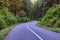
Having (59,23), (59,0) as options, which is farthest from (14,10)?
(59,23)

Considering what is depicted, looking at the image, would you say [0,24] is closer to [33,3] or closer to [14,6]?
[14,6]

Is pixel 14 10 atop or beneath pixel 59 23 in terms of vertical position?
beneath

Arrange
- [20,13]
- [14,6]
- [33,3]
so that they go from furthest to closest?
1. [33,3]
2. [20,13]
3. [14,6]

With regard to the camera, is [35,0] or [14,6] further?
[35,0]

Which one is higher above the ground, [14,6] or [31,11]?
[14,6]

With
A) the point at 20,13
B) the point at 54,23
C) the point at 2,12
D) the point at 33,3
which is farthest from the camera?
the point at 33,3

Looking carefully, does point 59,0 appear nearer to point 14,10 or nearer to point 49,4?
point 49,4

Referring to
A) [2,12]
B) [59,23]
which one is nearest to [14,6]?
[2,12]

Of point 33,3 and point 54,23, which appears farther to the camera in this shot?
point 33,3

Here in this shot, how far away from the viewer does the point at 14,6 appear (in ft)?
228

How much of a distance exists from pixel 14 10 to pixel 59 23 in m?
40.9

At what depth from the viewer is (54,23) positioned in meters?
35.4

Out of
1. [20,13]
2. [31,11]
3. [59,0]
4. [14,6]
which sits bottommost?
[31,11]

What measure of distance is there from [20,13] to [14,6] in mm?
16437
